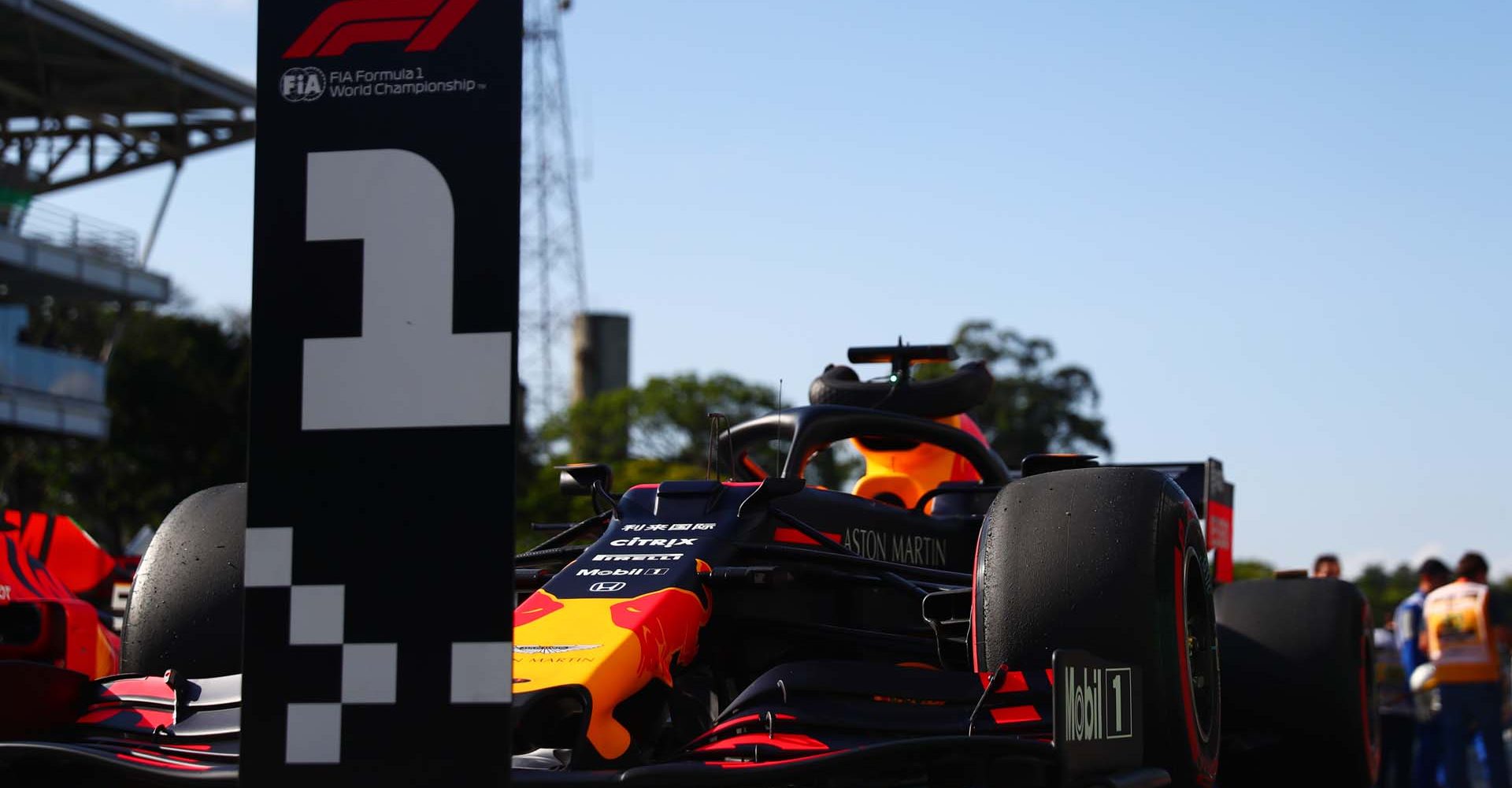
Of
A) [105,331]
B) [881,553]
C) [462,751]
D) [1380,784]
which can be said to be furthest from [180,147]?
[462,751]

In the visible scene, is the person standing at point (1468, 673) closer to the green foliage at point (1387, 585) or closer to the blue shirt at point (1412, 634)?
the blue shirt at point (1412, 634)

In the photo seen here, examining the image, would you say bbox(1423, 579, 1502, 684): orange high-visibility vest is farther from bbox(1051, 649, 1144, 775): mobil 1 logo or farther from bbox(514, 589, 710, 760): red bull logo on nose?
bbox(514, 589, 710, 760): red bull logo on nose

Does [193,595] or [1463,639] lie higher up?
[193,595]

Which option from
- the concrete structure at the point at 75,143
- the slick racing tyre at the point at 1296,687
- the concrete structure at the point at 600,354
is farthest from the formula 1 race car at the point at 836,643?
the concrete structure at the point at 600,354

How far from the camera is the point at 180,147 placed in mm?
37875

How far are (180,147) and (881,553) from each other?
35.2 metres

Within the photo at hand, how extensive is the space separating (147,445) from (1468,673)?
122ft

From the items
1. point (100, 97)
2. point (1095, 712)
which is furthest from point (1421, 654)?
point (100, 97)

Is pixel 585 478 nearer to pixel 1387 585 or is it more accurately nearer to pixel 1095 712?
pixel 1095 712

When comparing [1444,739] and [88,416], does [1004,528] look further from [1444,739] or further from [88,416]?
[88,416]

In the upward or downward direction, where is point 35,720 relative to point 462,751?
downward

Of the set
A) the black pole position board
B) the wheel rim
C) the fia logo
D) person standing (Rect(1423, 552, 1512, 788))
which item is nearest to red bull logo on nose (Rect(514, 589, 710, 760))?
the wheel rim

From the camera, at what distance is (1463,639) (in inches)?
403

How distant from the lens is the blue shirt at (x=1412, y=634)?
1117cm
